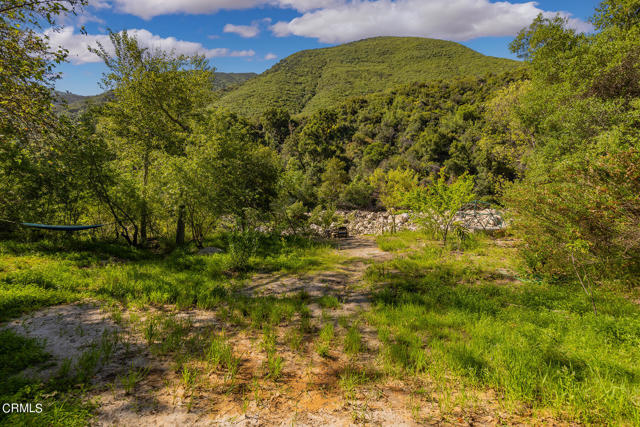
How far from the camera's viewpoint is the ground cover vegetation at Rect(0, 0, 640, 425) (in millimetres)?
2807

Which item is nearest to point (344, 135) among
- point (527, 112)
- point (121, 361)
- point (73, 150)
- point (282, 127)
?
point (282, 127)

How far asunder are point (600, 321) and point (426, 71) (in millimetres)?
89754

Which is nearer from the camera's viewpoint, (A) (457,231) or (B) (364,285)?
(B) (364,285)

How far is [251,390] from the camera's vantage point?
2855 millimetres

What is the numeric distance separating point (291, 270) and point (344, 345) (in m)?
3.70

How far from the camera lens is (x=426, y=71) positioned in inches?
3031

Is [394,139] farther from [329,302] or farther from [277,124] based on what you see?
[329,302]

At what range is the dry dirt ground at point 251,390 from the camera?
246 cm

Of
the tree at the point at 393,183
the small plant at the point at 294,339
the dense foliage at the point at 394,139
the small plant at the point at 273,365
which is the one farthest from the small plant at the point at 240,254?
the tree at the point at 393,183

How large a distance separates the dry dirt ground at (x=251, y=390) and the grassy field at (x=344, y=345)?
0.06 ft

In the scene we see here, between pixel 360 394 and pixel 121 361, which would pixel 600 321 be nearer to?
pixel 360 394

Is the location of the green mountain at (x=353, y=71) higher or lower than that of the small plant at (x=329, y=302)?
higher

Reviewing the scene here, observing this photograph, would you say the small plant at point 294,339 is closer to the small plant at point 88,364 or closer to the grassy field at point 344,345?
the grassy field at point 344,345

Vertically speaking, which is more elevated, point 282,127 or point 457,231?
point 282,127
